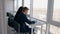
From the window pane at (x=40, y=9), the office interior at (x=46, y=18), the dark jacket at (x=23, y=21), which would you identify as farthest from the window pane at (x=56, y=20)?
the dark jacket at (x=23, y=21)

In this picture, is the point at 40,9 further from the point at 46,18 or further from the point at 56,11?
the point at 56,11

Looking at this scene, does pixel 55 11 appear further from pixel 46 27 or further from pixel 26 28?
pixel 26 28

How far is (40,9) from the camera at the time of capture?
2.83 metres

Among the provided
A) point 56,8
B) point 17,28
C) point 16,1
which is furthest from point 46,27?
point 16,1

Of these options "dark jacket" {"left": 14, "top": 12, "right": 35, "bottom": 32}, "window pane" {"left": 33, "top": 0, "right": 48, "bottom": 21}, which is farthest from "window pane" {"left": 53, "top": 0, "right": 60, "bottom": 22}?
"dark jacket" {"left": 14, "top": 12, "right": 35, "bottom": 32}

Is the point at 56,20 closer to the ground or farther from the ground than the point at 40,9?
closer to the ground

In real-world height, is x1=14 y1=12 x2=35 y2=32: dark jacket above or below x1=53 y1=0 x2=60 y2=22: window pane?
below

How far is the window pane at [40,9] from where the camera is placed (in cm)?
257

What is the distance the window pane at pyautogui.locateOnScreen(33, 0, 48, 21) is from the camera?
2.57 m

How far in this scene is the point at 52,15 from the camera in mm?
2223

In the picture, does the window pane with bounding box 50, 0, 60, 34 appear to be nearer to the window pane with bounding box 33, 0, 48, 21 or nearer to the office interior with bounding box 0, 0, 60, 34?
the office interior with bounding box 0, 0, 60, 34

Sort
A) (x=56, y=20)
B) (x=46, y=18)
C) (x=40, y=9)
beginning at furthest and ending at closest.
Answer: (x=40, y=9)
(x=46, y=18)
(x=56, y=20)

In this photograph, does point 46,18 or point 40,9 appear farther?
point 40,9

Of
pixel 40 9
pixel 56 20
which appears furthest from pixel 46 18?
pixel 40 9
